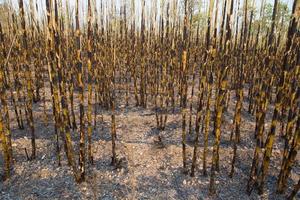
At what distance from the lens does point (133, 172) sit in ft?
9.36

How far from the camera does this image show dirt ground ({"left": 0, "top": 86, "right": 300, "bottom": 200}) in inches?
99.3

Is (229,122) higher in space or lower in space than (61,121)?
lower

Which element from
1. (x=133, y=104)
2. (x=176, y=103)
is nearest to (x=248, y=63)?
(x=176, y=103)

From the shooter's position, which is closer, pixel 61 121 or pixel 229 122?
pixel 61 121

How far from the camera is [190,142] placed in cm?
352

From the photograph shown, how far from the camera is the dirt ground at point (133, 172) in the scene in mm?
2521

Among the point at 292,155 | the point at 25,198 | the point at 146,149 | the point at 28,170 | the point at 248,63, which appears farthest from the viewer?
the point at 248,63

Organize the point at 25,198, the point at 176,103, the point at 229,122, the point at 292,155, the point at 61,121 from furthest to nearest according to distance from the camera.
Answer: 1. the point at 176,103
2. the point at 229,122
3. the point at 61,121
4. the point at 25,198
5. the point at 292,155

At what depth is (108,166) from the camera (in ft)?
9.60

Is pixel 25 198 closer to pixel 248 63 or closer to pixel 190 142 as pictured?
pixel 190 142

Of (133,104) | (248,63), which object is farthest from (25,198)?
(248,63)

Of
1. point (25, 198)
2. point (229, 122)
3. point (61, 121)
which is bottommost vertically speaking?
point (25, 198)

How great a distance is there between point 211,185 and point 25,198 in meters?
1.86

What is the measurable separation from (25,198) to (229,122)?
3113 millimetres
